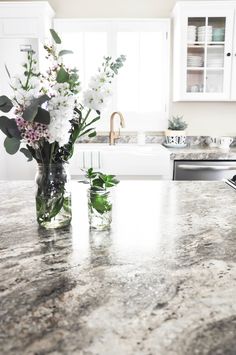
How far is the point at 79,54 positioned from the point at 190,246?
3045mm

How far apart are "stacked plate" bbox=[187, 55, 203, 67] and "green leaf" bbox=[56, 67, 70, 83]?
2528mm

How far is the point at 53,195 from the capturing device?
42.0 inches

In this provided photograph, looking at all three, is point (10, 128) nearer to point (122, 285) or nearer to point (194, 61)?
point (122, 285)

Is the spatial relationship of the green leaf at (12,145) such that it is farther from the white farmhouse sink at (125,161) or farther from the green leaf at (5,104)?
the white farmhouse sink at (125,161)

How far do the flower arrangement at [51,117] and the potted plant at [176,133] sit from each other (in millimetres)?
2462

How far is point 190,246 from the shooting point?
0.96 meters

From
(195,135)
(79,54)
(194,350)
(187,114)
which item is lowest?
(194,350)

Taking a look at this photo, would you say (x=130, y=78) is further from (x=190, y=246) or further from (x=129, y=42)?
(x=190, y=246)

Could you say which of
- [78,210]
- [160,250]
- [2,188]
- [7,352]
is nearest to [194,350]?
[7,352]

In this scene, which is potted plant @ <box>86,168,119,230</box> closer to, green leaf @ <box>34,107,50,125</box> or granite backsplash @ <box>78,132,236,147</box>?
green leaf @ <box>34,107,50,125</box>

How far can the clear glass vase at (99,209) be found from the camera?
1076 millimetres

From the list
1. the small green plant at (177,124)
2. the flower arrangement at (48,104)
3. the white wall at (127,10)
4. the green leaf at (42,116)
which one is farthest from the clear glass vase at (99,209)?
the white wall at (127,10)

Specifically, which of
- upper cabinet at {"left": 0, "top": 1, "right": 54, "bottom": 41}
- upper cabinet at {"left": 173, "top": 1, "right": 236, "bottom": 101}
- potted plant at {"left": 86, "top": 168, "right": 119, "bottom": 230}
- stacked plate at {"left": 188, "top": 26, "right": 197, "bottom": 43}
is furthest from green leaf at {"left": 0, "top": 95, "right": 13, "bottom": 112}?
stacked plate at {"left": 188, "top": 26, "right": 197, "bottom": 43}

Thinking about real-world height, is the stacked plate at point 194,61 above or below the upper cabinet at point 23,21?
below
